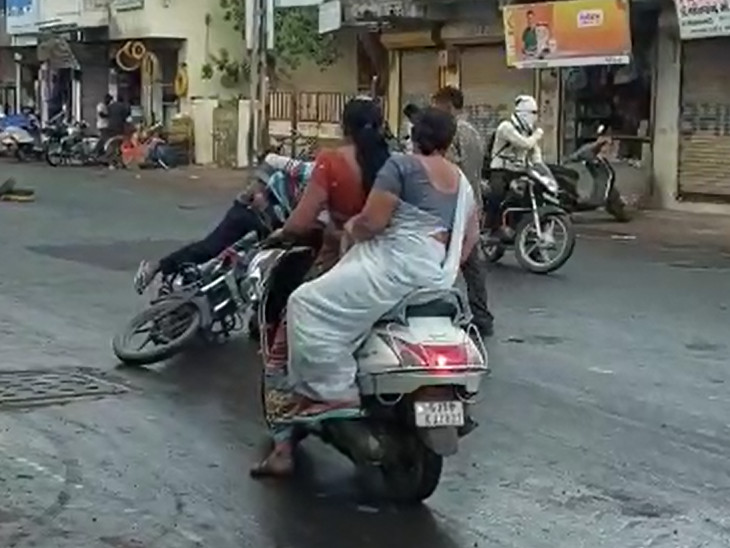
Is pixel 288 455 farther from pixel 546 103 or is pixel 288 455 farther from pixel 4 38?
pixel 4 38

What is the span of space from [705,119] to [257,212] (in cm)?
1507

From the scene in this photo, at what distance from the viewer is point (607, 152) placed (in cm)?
2500

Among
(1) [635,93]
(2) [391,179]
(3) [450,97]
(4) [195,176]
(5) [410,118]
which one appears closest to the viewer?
(2) [391,179]

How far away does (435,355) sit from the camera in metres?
6.57

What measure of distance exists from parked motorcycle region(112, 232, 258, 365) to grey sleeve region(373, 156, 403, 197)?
136 inches

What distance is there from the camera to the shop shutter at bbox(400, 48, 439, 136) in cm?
3120

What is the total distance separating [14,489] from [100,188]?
22466 mm

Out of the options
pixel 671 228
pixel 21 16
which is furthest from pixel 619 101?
pixel 21 16

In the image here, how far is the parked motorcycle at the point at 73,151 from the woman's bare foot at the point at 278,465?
31.1m

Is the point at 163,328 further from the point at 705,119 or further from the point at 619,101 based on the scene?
the point at 619,101

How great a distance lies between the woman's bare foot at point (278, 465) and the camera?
7156mm

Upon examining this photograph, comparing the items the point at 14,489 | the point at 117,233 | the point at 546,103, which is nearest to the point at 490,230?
the point at 117,233

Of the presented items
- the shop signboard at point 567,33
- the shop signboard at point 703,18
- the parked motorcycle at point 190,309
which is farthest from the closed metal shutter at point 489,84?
the parked motorcycle at point 190,309

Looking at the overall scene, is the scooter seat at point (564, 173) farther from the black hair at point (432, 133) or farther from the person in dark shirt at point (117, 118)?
the person in dark shirt at point (117, 118)
